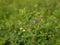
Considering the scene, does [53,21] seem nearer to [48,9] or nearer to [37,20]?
[37,20]

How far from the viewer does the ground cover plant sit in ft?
12.9

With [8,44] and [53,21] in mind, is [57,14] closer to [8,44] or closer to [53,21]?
[53,21]

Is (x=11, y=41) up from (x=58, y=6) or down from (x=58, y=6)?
down

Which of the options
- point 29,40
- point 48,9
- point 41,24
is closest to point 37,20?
point 41,24

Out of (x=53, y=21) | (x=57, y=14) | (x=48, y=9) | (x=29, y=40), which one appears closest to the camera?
(x=29, y=40)

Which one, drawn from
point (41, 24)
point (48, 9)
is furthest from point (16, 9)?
point (41, 24)

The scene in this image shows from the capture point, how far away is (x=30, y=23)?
165 inches

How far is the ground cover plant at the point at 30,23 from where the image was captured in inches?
155

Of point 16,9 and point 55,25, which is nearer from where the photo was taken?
point 55,25

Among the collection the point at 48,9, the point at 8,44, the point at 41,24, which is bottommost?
the point at 8,44

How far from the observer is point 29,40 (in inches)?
154

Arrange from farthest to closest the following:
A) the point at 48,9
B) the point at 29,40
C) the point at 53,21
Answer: the point at 48,9 < the point at 53,21 < the point at 29,40

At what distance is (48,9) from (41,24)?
2.81 ft

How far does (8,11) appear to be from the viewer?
16.0ft
